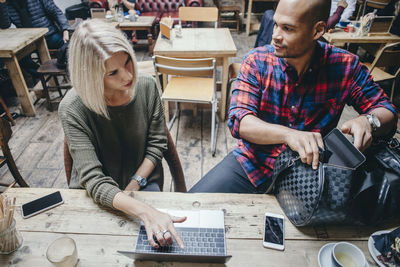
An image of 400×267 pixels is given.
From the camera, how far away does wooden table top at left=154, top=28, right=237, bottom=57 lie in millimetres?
2725

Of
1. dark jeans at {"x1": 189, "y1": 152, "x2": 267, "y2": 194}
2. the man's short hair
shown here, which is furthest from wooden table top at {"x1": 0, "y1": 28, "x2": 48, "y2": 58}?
the man's short hair

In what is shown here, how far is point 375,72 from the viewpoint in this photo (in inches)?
122

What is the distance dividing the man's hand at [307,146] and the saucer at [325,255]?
268 millimetres

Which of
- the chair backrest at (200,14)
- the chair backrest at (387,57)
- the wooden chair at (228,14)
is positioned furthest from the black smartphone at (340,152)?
the wooden chair at (228,14)

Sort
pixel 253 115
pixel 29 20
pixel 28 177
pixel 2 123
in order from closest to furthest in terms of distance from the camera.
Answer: pixel 253 115, pixel 2 123, pixel 28 177, pixel 29 20

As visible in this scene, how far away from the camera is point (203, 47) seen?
2.79m

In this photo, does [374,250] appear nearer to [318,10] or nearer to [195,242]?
[195,242]

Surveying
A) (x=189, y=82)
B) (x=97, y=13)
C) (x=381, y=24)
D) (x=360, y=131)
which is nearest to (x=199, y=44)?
(x=189, y=82)

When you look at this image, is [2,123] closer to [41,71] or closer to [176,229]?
[176,229]

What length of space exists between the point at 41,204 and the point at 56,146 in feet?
6.32

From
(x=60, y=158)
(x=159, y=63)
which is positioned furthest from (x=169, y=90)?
(x=60, y=158)

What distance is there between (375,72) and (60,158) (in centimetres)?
359

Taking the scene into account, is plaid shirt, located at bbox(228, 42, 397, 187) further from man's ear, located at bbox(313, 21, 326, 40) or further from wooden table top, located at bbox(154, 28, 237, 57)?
wooden table top, located at bbox(154, 28, 237, 57)

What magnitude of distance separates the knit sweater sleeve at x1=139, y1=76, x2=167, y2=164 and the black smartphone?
0.86m
